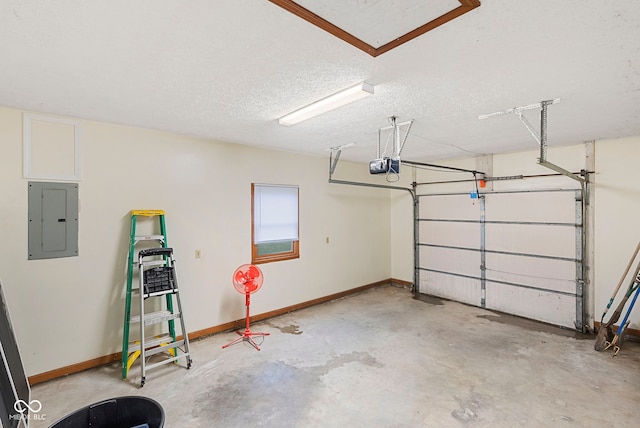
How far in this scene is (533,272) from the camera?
4.48 metres

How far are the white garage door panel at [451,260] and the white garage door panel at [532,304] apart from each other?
1.29ft

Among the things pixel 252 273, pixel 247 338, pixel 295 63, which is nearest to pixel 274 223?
pixel 252 273

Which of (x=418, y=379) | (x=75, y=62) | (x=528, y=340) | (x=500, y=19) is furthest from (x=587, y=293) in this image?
(x=75, y=62)

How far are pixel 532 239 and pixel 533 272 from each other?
1.64 feet

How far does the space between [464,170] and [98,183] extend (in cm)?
506

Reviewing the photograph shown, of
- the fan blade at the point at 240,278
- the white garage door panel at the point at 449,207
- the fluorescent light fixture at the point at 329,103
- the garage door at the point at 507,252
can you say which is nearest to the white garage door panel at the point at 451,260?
the garage door at the point at 507,252

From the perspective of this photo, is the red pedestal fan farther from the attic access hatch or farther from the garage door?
the garage door

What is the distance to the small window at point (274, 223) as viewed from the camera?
4246 mm

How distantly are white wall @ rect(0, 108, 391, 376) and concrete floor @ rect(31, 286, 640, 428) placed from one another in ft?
1.59

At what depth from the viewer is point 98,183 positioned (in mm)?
3016

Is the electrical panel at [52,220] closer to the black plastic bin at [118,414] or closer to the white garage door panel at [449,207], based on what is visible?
the black plastic bin at [118,414]

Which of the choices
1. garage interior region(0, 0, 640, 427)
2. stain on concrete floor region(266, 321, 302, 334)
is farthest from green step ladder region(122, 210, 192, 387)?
stain on concrete floor region(266, 321, 302, 334)

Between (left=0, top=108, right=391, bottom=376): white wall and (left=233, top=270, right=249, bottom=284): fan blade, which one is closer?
(left=0, top=108, right=391, bottom=376): white wall

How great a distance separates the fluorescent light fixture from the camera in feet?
6.91
